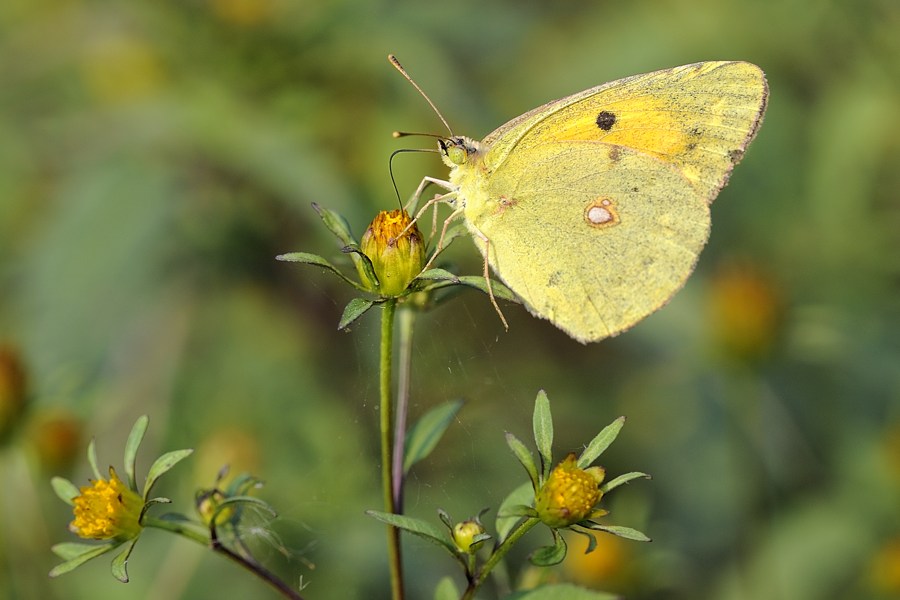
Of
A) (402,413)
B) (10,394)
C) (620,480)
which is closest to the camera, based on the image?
(620,480)

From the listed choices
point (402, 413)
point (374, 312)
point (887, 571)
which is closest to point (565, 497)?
point (402, 413)

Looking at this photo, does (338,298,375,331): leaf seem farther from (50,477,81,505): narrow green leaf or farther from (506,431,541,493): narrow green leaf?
(50,477,81,505): narrow green leaf

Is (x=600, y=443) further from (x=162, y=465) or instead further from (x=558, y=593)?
(x=162, y=465)

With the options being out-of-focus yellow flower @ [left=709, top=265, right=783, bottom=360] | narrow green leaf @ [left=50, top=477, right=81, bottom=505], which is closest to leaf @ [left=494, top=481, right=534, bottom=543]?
narrow green leaf @ [left=50, top=477, right=81, bottom=505]

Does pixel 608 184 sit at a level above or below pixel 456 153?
below

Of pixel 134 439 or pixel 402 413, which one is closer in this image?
pixel 134 439

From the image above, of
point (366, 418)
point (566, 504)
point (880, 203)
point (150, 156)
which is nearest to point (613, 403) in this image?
point (366, 418)

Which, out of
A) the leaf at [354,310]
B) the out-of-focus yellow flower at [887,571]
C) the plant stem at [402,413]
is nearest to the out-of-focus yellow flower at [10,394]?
the plant stem at [402,413]
